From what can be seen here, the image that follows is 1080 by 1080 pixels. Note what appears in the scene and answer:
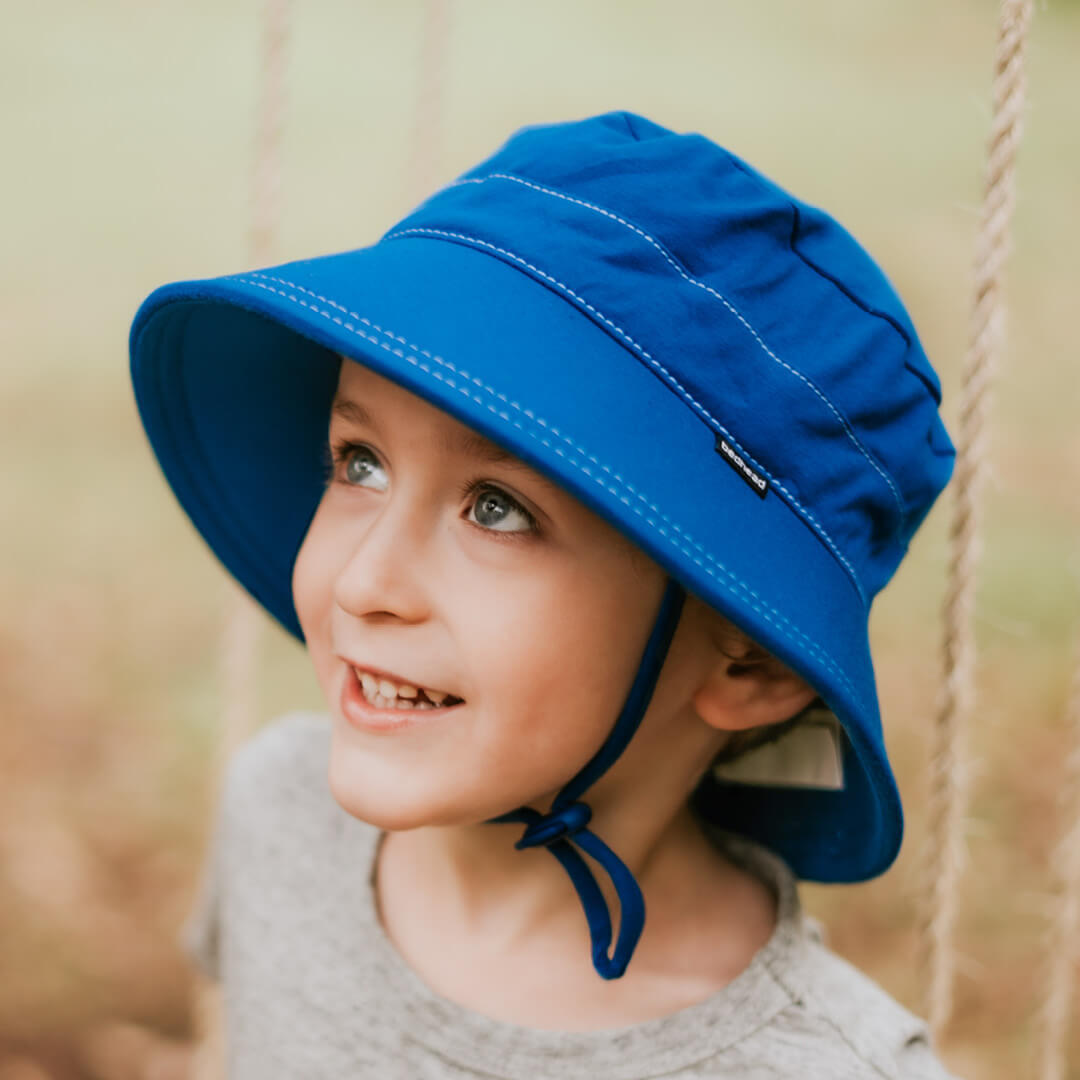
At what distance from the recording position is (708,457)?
25.7 inches

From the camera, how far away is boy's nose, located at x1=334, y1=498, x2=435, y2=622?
701 mm

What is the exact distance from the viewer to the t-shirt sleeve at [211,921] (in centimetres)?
115

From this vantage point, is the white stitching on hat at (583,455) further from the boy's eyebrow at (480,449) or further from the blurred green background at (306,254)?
the blurred green background at (306,254)

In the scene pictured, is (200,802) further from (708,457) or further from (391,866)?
(708,457)

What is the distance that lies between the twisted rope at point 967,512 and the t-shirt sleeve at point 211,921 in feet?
2.13

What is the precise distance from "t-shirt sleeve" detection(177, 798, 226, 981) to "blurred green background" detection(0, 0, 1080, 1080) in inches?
23.2

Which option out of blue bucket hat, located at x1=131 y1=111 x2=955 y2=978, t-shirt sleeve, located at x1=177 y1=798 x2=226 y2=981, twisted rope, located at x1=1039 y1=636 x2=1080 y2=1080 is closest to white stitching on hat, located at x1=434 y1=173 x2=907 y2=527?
blue bucket hat, located at x1=131 y1=111 x2=955 y2=978

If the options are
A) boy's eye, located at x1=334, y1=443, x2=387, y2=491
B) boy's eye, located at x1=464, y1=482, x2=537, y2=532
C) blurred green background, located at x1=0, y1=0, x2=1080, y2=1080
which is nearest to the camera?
boy's eye, located at x1=464, y1=482, x2=537, y2=532

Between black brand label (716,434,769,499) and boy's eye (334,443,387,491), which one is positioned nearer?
black brand label (716,434,769,499)

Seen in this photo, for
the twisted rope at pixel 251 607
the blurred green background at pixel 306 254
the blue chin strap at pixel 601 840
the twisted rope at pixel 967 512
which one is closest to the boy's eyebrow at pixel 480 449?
the blue chin strap at pixel 601 840

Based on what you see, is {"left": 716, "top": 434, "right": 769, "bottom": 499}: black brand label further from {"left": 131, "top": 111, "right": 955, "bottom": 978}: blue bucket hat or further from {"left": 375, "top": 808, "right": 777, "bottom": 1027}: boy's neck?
{"left": 375, "top": 808, "right": 777, "bottom": 1027}: boy's neck

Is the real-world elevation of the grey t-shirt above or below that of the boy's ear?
below

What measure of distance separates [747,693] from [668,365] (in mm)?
247

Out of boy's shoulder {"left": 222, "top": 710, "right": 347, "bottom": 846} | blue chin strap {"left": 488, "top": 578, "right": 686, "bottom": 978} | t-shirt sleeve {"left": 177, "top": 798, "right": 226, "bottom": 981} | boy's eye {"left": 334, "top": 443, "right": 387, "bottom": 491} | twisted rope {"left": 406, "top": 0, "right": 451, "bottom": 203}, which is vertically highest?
twisted rope {"left": 406, "top": 0, "right": 451, "bottom": 203}
